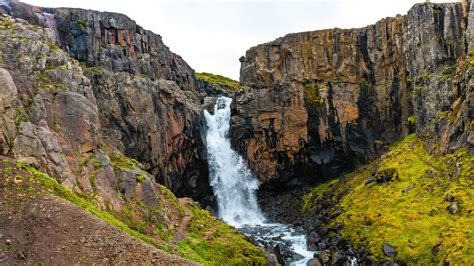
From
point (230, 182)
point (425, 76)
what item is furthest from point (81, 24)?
point (425, 76)

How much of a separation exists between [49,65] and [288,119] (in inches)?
1800

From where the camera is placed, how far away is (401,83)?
70250 millimetres

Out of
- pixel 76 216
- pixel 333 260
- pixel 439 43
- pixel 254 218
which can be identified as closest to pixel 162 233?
pixel 76 216

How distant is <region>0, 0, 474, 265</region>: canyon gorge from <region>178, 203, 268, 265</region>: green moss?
22 cm

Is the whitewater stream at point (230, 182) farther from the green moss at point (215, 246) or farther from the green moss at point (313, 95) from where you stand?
the green moss at point (215, 246)

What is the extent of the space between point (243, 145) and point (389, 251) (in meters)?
37.5

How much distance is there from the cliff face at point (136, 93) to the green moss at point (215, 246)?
17731 mm

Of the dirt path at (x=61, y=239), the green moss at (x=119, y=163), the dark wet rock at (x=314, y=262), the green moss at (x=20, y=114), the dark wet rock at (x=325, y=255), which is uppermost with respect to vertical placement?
the green moss at (x=20, y=114)

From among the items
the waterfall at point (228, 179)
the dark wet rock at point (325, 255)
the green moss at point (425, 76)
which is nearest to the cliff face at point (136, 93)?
the waterfall at point (228, 179)

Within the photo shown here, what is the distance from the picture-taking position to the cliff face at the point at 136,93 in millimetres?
56688

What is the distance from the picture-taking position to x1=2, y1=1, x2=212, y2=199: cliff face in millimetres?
56688

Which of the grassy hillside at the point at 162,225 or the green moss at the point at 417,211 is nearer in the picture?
the grassy hillside at the point at 162,225

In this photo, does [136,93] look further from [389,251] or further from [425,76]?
[425,76]

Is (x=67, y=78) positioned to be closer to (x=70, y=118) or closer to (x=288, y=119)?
(x=70, y=118)
